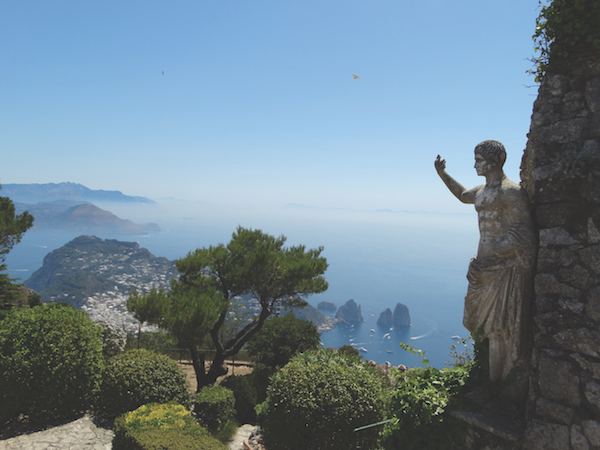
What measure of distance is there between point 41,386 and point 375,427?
605 cm

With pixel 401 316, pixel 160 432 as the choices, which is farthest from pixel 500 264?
pixel 401 316

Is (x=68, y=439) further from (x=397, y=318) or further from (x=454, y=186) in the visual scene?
(x=397, y=318)

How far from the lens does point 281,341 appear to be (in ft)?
35.0

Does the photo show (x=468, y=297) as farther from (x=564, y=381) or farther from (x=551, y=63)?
(x=551, y=63)

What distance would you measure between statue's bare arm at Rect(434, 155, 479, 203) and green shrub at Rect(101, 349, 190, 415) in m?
6.33

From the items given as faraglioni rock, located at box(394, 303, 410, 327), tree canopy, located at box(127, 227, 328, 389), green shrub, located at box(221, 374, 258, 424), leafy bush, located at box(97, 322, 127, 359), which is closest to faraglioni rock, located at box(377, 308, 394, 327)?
faraglioni rock, located at box(394, 303, 410, 327)

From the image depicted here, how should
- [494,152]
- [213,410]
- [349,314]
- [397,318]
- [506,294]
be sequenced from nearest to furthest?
[506,294] < [494,152] < [213,410] < [397,318] < [349,314]

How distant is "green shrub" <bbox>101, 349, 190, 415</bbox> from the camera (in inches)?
262

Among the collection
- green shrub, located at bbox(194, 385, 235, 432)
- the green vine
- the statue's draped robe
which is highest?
the green vine

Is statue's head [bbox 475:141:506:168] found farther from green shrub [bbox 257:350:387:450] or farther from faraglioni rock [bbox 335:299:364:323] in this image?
faraglioni rock [bbox 335:299:364:323]

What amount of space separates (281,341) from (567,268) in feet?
28.3

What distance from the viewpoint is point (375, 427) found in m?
4.97

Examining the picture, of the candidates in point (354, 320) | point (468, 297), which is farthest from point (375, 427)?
point (354, 320)

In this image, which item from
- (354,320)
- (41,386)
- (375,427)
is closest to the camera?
(375,427)
